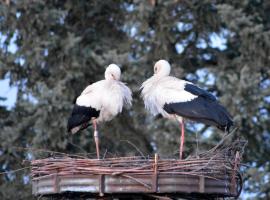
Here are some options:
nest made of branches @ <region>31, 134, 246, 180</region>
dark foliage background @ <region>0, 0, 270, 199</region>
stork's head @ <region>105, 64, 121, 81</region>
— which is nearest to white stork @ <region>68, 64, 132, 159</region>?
stork's head @ <region>105, 64, 121, 81</region>

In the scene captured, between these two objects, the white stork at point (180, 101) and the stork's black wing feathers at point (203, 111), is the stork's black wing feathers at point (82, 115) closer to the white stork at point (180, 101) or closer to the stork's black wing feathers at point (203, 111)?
the white stork at point (180, 101)

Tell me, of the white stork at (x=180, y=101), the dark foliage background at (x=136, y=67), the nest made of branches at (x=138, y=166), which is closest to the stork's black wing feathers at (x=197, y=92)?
the white stork at (x=180, y=101)

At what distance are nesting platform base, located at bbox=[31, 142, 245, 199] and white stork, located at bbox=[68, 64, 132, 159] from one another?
70.5 inches

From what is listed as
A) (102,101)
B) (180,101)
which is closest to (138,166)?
(180,101)

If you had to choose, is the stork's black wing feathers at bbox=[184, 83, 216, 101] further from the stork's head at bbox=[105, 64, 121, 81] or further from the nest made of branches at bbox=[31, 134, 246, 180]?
the nest made of branches at bbox=[31, 134, 246, 180]

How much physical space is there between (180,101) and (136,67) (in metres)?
5.06

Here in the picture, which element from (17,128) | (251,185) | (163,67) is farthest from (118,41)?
(163,67)

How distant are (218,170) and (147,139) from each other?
7.66 m

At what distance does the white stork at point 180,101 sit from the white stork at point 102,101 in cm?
24

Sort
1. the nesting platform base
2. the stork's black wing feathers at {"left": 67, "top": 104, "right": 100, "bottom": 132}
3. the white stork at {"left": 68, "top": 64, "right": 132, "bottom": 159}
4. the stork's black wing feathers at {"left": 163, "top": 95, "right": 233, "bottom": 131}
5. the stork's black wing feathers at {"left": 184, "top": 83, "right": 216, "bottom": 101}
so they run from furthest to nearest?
the stork's black wing feathers at {"left": 67, "top": 104, "right": 100, "bottom": 132}
the white stork at {"left": 68, "top": 64, "right": 132, "bottom": 159}
the stork's black wing feathers at {"left": 184, "top": 83, "right": 216, "bottom": 101}
the stork's black wing feathers at {"left": 163, "top": 95, "right": 233, "bottom": 131}
the nesting platform base

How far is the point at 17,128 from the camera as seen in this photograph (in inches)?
516

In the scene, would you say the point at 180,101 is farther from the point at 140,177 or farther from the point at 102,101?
the point at 140,177

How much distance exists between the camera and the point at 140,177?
5781 mm

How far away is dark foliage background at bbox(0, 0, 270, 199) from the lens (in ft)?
41.1
